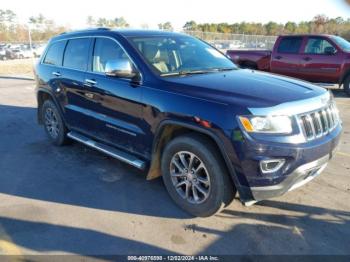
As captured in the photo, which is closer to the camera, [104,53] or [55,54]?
[104,53]

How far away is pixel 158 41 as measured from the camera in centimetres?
449

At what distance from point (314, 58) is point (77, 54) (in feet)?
26.5

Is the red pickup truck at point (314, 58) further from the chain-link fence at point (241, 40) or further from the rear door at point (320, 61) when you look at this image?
the chain-link fence at point (241, 40)

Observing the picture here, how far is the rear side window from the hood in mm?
7782

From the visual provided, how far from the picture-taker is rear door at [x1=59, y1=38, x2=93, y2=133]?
489cm

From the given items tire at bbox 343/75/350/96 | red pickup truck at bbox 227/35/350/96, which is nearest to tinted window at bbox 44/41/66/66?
red pickup truck at bbox 227/35/350/96

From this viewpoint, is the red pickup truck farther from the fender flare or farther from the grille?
the fender flare

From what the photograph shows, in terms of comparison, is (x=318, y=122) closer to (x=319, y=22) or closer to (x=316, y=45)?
(x=316, y=45)

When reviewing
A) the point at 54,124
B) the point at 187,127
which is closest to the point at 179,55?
the point at 187,127

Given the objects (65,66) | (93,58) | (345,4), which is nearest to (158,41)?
(93,58)

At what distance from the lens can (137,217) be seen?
3.68m

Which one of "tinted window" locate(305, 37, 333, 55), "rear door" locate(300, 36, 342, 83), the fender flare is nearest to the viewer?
the fender flare

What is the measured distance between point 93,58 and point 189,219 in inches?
101

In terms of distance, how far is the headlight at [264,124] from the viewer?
3.01 metres
